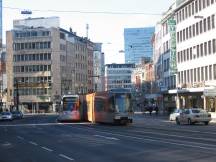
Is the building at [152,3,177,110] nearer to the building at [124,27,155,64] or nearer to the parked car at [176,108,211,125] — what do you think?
the building at [124,27,155,64]

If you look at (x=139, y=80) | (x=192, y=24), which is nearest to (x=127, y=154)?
(x=192, y=24)

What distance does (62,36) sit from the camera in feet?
526

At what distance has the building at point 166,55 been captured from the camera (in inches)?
3784

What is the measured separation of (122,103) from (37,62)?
10844 cm

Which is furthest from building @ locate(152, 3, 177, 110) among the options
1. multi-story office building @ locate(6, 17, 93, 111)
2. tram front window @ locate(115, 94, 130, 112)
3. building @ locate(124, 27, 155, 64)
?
tram front window @ locate(115, 94, 130, 112)

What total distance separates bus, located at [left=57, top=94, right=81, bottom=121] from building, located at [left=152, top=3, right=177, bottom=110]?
32413 mm

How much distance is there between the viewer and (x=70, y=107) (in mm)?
66750

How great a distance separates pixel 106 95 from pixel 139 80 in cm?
13986

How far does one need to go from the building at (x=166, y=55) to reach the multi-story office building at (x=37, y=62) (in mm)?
38883

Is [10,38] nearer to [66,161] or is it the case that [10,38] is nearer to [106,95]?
[106,95]

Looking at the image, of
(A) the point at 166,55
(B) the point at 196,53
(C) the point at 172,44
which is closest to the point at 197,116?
(B) the point at 196,53

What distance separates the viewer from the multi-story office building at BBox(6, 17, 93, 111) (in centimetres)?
15625

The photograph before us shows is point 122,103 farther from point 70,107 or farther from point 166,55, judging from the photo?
point 166,55

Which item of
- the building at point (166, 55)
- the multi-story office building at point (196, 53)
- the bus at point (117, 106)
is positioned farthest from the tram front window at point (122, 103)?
the building at point (166, 55)
